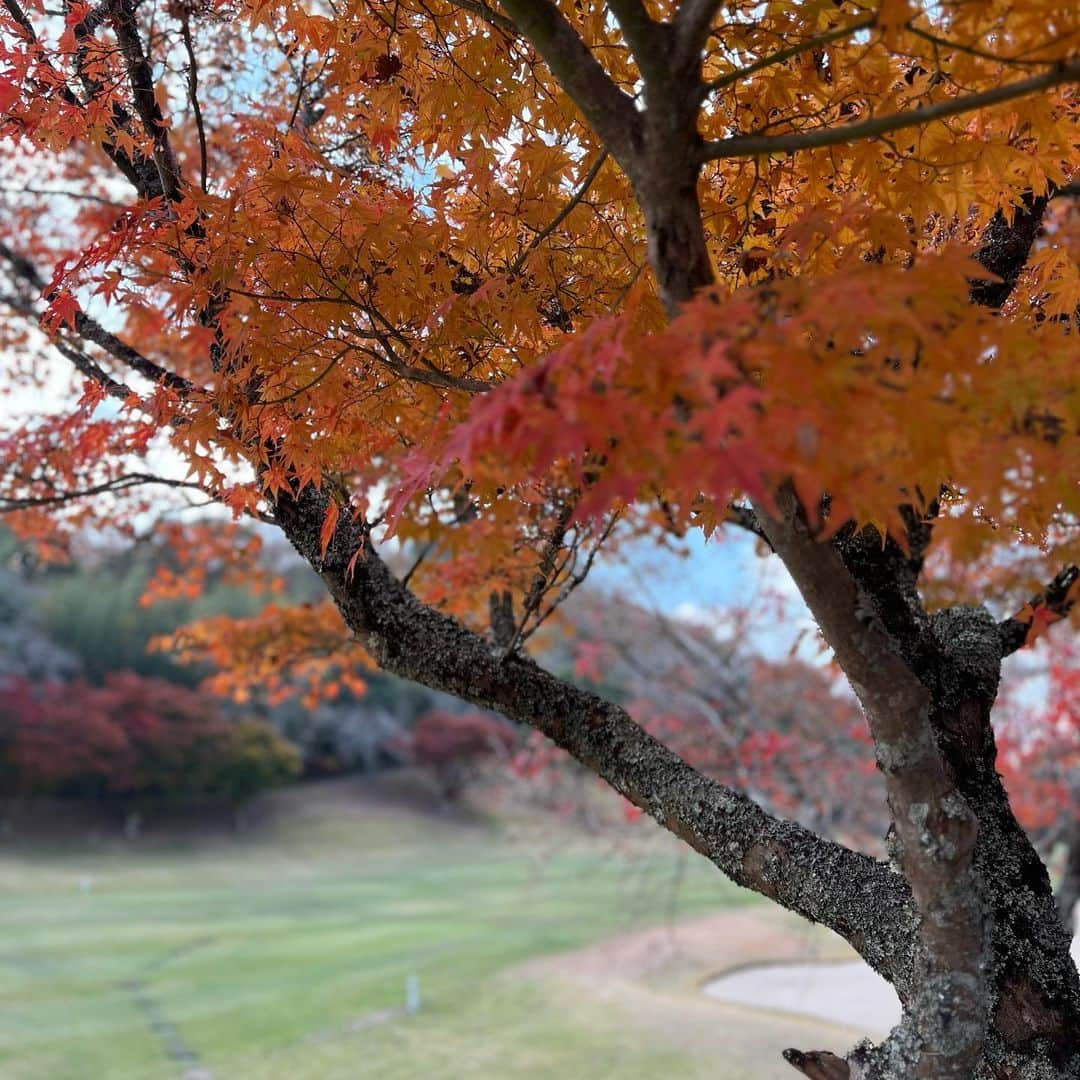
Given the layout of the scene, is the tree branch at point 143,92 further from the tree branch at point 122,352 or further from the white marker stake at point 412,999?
the white marker stake at point 412,999

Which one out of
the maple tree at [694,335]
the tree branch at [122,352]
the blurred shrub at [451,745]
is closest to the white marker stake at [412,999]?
the maple tree at [694,335]

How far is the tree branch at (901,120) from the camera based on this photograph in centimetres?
143

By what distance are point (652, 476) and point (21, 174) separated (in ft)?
20.4

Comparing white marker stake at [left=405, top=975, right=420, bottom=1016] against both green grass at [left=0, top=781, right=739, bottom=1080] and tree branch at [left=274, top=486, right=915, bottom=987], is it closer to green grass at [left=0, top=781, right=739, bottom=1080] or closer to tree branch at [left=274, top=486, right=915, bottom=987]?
green grass at [left=0, top=781, right=739, bottom=1080]

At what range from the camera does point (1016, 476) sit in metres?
1.32

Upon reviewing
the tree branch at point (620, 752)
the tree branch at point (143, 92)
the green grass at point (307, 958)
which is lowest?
the green grass at point (307, 958)

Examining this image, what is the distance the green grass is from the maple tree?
650 centimetres

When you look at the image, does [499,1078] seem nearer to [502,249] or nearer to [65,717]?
[502,249]

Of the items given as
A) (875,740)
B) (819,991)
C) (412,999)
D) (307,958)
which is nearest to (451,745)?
(307,958)

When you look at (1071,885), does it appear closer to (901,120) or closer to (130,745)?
(901,120)

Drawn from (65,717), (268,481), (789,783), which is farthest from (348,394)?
(65,717)

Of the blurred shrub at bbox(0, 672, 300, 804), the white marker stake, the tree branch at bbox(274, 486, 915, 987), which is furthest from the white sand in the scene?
Answer: the blurred shrub at bbox(0, 672, 300, 804)

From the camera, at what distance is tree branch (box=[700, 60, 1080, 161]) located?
1431 millimetres

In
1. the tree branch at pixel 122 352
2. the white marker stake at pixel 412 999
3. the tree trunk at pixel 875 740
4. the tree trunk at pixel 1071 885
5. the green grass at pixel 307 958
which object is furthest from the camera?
the white marker stake at pixel 412 999
